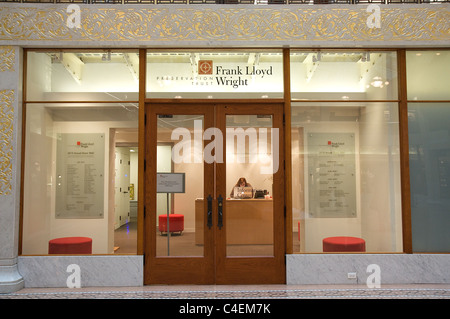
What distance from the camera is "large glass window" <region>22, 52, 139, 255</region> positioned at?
204 inches

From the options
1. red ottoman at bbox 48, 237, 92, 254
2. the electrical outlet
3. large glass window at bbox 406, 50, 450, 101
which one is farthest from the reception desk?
large glass window at bbox 406, 50, 450, 101

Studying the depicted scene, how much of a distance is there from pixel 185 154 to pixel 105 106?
1475 mm

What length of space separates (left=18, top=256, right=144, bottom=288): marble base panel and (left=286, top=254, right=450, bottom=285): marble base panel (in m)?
2.27

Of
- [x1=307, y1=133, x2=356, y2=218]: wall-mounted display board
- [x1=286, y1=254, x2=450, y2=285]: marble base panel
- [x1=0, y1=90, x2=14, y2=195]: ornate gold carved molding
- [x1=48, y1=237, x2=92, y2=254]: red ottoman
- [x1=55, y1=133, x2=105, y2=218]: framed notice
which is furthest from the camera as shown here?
[x1=307, y1=133, x2=356, y2=218]: wall-mounted display board

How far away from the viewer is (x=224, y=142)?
5.23 m

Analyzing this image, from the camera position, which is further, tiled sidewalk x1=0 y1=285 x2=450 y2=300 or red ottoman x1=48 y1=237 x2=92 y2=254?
red ottoman x1=48 y1=237 x2=92 y2=254

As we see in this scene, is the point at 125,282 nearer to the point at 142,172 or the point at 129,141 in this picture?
the point at 142,172

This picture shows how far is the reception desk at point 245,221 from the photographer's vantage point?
5.14 meters

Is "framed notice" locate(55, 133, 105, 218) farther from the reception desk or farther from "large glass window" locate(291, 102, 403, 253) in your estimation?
"large glass window" locate(291, 102, 403, 253)

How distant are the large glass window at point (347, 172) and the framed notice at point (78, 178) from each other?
3035mm

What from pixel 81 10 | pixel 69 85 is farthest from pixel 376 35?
pixel 69 85

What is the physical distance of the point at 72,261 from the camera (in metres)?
5.01

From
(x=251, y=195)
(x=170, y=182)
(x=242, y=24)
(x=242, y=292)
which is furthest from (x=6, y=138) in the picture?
(x=242, y=292)

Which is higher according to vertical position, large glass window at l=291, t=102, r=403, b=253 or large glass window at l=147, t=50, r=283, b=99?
large glass window at l=147, t=50, r=283, b=99
